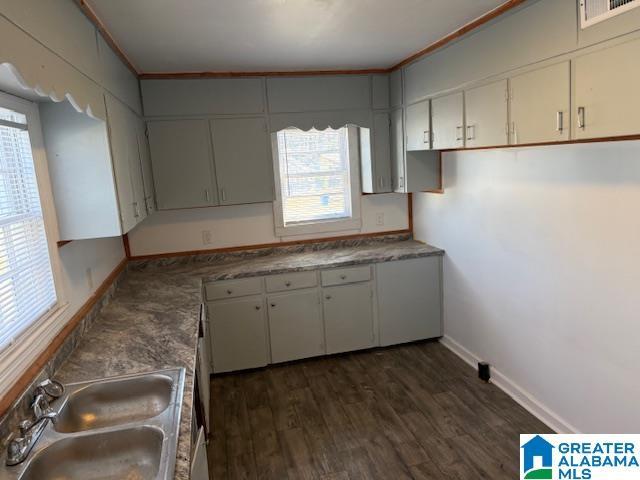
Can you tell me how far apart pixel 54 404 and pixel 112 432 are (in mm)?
339

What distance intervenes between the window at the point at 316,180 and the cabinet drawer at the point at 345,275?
1.88ft

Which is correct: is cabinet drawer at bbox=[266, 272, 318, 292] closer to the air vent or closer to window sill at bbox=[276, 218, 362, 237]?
window sill at bbox=[276, 218, 362, 237]

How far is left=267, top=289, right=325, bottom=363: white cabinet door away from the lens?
3.69 metres

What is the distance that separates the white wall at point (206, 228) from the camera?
3.83 m

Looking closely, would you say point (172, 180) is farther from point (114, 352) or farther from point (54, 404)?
point (54, 404)

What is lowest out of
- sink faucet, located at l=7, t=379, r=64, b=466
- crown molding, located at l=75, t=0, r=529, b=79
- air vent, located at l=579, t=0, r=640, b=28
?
sink faucet, located at l=7, t=379, r=64, b=466

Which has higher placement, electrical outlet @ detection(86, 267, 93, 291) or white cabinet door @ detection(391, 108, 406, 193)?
white cabinet door @ detection(391, 108, 406, 193)

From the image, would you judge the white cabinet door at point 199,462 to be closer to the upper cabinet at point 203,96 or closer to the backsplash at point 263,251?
the backsplash at point 263,251

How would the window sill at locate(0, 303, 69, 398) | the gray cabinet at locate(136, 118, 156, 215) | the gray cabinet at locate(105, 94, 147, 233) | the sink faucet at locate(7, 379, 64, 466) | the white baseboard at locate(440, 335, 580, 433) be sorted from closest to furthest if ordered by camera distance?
the sink faucet at locate(7, 379, 64, 466)
the window sill at locate(0, 303, 69, 398)
the gray cabinet at locate(105, 94, 147, 233)
the white baseboard at locate(440, 335, 580, 433)
the gray cabinet at locate(136, 118, 156, 215)

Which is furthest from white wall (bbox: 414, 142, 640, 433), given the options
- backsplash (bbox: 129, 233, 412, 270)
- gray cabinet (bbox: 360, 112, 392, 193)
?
backsplash (bbox: 129, 233, 412, 270)

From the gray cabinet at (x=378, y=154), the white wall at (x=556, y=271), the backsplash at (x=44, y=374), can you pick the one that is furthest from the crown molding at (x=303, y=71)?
the backsplash at (x=44, y=374)

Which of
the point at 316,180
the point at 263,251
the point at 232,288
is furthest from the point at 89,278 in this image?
the point at 316,180

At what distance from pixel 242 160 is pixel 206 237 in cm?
77

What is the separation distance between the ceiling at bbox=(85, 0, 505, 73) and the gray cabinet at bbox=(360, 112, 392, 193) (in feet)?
2.05
